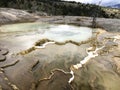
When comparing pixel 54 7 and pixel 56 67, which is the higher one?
pixel 56 67

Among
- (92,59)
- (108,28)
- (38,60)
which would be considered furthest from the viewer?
(108,28)

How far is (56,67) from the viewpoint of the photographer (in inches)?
333

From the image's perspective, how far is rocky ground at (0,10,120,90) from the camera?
7073 millimetres

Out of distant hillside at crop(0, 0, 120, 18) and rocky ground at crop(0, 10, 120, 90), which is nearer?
rocky ground at crop(0, 10, 120, 90)

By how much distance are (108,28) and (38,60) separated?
33.0ft

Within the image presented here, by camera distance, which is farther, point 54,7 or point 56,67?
point 54,7

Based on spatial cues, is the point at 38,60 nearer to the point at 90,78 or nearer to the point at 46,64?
the point at 46,64

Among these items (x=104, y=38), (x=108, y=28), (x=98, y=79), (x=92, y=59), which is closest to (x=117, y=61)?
(x=92, y=59)

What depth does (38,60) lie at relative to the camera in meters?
8.98

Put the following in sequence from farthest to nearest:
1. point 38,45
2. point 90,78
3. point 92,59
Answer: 1. point 38,45
2. point 92,59
3. point 90,78

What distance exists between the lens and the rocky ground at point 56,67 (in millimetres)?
7073

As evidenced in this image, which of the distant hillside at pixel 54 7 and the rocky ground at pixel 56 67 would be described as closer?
the rocky ground at pixel 56 67

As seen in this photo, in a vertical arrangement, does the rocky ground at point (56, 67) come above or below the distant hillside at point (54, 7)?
above

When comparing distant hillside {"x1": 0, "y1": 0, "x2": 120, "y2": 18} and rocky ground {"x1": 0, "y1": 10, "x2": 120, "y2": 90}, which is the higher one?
rocky ground {"x1": 0, "y1": 10, "x2": 120, "y2": 90}
